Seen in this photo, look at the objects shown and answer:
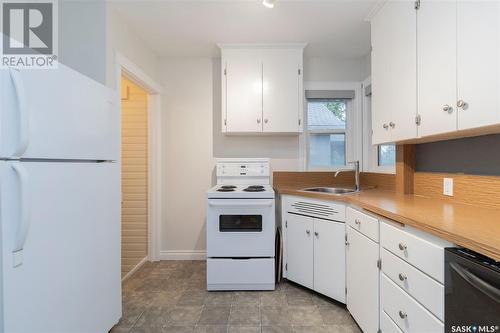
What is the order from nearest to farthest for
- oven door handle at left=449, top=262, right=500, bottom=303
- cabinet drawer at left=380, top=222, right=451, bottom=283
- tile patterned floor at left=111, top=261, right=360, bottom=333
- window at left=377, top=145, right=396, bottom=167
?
1. oven door handle at left=449, top=262, right=500, bottom=303
2. cabinet drawer at left=380, top=222, right=451, bottom=283
3. tile patterned floor at left=111, top=261, right=360, bottom=333
4. window at left=377, top=145, right=396, bottom=167

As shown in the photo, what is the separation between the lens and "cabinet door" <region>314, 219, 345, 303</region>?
73.4 inches

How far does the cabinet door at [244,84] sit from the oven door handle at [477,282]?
203cm

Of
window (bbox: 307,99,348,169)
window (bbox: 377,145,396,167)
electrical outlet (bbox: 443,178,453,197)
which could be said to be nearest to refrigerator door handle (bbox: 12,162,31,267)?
electrical outlet (bbox: 443,178,453,197)

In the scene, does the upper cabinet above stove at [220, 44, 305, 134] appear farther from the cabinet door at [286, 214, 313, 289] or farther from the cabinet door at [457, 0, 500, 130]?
the cabinet door at [457, 0, 500, 130]

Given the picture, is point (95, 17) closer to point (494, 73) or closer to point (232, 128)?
point (232, 128)

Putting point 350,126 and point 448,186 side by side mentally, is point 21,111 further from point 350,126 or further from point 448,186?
point 350,126

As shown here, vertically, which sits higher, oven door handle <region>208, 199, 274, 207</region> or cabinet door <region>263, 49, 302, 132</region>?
cabinet door <region>263, 49, 302, 132</region>

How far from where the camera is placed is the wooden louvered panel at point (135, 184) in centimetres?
290

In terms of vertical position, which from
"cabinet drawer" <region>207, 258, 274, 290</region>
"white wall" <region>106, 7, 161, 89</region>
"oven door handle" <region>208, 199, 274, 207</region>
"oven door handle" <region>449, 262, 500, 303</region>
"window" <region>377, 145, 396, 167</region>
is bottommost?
"cabinet drawer" <region>207, 258, 274, 290</region>

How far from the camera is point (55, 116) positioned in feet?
3.82

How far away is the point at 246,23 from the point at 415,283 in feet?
7.50

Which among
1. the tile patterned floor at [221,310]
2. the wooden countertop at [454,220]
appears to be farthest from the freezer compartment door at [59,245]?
the wooden countertop at [454,220]

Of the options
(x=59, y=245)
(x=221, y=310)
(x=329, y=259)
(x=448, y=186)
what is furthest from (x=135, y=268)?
(x=448, y=186)

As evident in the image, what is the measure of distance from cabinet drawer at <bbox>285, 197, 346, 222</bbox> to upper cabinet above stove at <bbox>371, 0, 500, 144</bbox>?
25.0 inches
